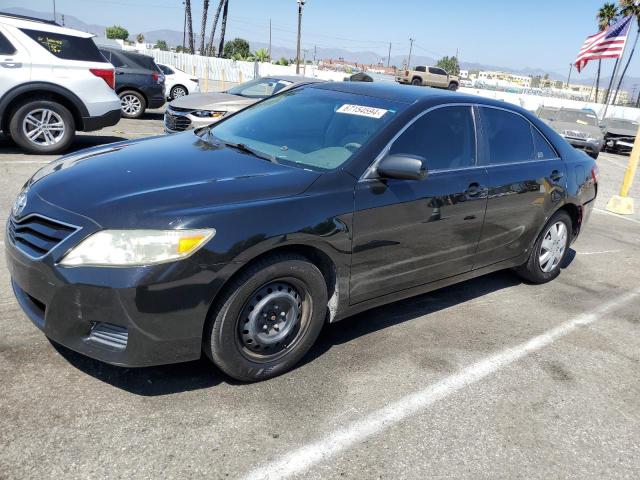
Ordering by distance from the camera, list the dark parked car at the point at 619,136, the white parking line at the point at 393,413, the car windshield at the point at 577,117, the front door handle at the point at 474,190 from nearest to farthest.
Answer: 1. the white parking line at the point at 393,413
2. the front door handle at the point at 474,190
3. the car windshield at the point at 577,117
4. the dark parked car at the point at 619,136

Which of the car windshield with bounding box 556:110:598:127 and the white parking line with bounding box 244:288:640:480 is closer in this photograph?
the white parking line with bounding box 244:288:640:480

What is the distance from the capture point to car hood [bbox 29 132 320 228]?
2625 millimetres

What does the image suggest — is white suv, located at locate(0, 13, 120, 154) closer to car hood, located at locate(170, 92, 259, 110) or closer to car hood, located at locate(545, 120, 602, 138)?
car hood, located at locate(170, 92, 259, 110)

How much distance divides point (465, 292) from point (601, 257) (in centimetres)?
239

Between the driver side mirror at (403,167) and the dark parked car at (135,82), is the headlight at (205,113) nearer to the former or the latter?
the dark parked car at (135,82)

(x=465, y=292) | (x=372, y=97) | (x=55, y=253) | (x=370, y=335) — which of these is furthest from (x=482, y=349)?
(x=55, y=253)

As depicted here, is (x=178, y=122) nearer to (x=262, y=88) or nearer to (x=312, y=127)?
(x=262, y=88)

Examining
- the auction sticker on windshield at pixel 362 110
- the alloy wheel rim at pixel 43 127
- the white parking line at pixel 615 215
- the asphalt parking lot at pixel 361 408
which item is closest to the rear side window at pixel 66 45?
the alloy wheel rim at pixel 43 127

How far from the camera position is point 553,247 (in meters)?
5.00

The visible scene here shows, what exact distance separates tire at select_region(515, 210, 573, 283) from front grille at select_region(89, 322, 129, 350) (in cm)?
350

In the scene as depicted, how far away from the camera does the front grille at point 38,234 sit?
2625 millimetres

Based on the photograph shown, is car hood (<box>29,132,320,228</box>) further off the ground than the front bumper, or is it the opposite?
car hood (<box>29,132,320,228</box>)

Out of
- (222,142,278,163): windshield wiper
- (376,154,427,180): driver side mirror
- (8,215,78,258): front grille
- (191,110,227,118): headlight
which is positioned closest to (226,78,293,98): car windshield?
(191,110,227,118): headlight

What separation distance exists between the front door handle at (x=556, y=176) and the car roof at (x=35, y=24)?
663cm
